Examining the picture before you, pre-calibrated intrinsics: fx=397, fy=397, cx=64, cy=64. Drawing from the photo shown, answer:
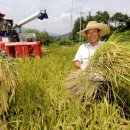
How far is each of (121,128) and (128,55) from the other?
1.86 ft

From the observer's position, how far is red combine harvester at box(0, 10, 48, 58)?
8438 mm

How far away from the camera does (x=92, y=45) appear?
12.5ft

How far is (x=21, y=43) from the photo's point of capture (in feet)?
28.0

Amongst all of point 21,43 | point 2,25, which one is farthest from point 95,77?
point 2,25

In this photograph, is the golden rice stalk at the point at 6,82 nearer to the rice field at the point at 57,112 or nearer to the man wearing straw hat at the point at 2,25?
Result: the rice field at the point at 57,112

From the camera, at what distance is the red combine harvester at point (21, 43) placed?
844cm

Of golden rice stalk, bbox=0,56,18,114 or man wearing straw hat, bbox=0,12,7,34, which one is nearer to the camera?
golden rice stalk, bbox=0,56,18,114

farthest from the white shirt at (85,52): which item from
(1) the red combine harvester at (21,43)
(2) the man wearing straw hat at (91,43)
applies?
(1) the red combine harvester at (21,43)

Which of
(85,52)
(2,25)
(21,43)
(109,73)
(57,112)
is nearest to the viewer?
(109,73)

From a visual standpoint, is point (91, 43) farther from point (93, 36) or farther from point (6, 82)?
point (6, 82)

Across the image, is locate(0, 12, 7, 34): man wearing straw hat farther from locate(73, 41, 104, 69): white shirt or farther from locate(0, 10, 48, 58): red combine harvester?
locate(73, 41, 104, 69): white shirt

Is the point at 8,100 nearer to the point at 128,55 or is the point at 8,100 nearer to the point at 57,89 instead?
the point at 57,89

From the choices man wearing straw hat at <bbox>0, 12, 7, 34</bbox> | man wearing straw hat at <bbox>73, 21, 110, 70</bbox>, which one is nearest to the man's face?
man wearing straw hat at <bbox>73, 21, 110, 70</bbox>

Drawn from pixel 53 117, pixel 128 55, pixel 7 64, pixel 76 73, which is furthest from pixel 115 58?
pixel 7 64
